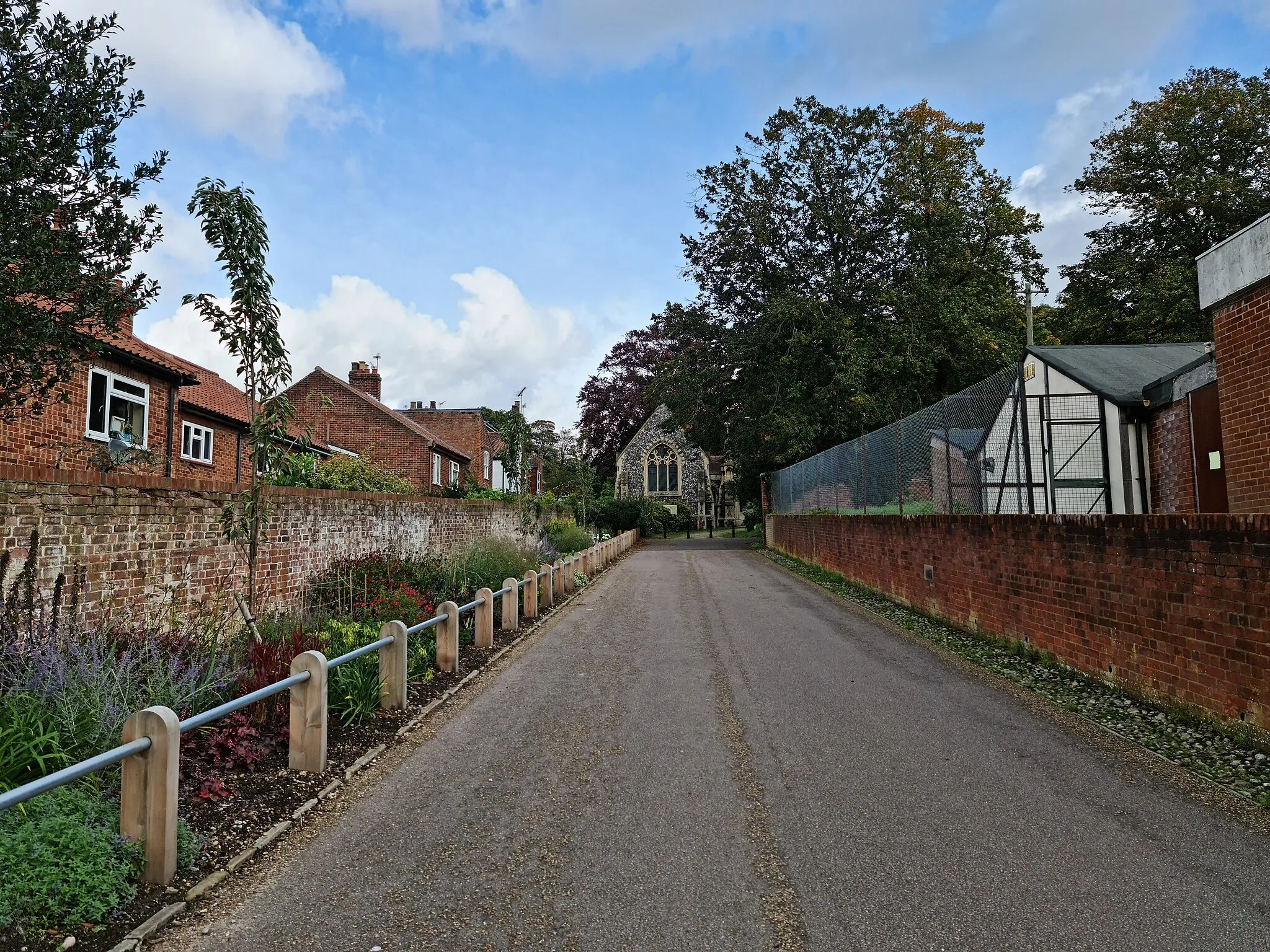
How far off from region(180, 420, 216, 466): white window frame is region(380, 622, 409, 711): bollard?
538 inches

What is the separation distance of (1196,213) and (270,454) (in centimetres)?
3485

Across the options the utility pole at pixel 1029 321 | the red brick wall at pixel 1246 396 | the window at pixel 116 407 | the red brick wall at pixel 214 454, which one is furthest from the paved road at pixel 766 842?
the utility pole at pixel 1029 321

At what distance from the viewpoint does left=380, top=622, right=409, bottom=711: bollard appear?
21.1ft

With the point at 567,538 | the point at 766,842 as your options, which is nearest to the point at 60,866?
the point at 766,842

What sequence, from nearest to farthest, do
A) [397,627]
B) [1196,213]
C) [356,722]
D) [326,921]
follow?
1. [326,921]
2. [356,722]
3. [397,627]
4. [1196,213]

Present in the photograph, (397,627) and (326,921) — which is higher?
(397,627)

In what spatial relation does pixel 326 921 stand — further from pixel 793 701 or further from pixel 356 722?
pixel 793 701

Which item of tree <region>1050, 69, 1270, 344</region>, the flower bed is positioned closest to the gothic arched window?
tree <region>1050, 69, 1270, 344</region>

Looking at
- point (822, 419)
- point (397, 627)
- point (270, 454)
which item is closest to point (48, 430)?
point (270, 454)

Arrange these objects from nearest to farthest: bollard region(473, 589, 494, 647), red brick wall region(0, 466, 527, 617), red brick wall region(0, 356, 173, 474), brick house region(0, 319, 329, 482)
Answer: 1. red brick wall region(0, 466, 527, 617)
2. bollard region(473, 589, 494, 647)
3. red brick wall region(0, 356, 173, 474)
4. brick house region(0, 319, 329, 482)

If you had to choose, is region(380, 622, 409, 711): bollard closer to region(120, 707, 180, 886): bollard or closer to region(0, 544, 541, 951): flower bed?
region(0, 544, 541, 951): flower bed

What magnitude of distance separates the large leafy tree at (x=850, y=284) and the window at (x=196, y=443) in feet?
60.8

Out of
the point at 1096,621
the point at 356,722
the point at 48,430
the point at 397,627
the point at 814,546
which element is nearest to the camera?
the point at 356,722

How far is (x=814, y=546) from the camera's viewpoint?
70.3ft
